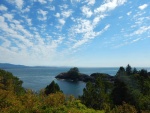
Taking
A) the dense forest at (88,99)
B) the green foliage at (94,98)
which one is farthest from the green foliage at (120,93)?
the green foliage at (94,98)

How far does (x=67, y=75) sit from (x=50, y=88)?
9041 cm

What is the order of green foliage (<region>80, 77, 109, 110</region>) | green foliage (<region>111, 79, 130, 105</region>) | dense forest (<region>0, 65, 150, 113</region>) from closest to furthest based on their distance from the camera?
dense forest (<region>0, 65, 150, 113</region>), green foliage (<region>80, 77, 109, 110</region>), green foliage (<region>111, 79, 130, 105</region>)

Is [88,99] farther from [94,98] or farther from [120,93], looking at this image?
[120,93]

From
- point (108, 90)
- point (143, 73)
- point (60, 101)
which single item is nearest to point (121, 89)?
point (108, 90)

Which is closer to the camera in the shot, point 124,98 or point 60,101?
point 60,101

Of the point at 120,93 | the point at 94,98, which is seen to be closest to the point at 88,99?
the point at 94,98

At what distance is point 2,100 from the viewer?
18.6 meters

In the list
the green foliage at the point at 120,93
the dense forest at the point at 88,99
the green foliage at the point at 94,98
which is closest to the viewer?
the dense forest at the point at 88,99

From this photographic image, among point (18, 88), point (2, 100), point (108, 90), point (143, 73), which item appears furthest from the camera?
point (143, 73)

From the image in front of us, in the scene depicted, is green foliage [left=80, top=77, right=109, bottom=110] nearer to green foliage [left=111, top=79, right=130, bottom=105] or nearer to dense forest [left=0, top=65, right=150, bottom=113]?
dense forest [left=0, top=65, right=150, bottom=113]

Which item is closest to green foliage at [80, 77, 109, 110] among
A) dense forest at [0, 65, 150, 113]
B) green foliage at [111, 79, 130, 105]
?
dense forest at [0, 65, 150, 113]

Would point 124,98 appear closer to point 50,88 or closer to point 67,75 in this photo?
point 50,88

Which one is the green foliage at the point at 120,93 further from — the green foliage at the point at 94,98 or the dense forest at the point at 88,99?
the green foliage at the point at 94,98

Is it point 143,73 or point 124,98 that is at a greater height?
point 143,73
